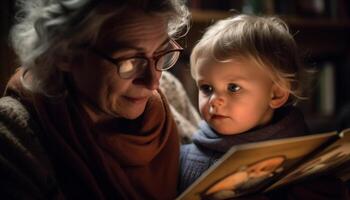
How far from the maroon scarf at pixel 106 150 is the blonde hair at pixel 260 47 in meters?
0.22

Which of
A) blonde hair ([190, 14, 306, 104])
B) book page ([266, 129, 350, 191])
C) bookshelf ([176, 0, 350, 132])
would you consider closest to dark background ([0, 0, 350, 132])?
bookshelf ([176, 0, 350, 132])

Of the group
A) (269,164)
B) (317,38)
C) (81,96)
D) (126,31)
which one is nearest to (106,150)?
(81,96)

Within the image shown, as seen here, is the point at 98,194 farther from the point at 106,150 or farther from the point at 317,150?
the point at 317,150

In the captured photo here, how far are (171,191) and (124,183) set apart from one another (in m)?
0.16

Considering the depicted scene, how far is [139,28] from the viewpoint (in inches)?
42.3

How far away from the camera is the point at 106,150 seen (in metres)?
1.15

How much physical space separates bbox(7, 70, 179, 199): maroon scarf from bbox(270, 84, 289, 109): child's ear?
11.5 inches

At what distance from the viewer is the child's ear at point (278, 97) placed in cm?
128

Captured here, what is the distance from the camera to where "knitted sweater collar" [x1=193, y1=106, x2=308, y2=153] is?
1.26 m

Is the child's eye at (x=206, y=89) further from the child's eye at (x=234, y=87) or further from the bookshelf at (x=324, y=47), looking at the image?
the bookshelf at (x=324, y=47)

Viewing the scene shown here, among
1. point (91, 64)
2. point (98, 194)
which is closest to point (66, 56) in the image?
point (91, 64)

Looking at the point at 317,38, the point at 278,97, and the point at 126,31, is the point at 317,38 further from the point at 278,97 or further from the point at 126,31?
the point at 126,31

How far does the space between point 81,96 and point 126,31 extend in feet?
0.69

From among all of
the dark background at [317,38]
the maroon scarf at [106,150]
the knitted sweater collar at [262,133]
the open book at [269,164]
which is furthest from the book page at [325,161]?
the dark background at [317,38]
